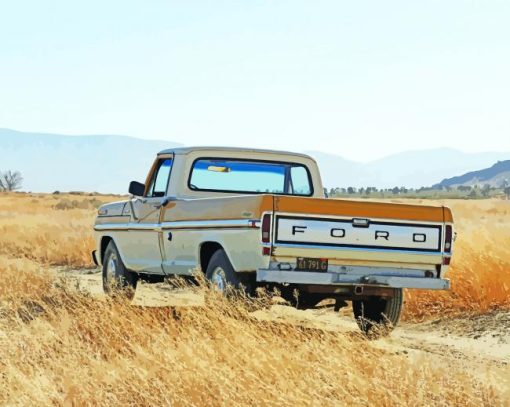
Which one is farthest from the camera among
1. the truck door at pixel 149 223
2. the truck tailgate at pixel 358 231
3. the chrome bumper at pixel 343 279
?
the truck door at pixel 149 223

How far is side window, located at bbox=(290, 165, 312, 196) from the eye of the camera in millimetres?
11453

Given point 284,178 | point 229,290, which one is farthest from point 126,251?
point 229,290

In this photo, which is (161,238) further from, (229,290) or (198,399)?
(198,399)

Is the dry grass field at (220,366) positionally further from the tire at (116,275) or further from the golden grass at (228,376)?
the tire at (116,275)

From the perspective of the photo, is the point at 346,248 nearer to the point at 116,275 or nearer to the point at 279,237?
the point at 279,237

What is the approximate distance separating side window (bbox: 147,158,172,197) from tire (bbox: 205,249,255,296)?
1.88m

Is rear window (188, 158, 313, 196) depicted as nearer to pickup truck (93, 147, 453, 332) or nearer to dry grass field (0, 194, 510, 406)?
pickup truck (93, 147, 453, 332)

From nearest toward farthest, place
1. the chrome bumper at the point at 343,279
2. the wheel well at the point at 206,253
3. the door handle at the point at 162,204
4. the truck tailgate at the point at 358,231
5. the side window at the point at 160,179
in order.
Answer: the chrome bumper at the point at 343,279 < the truck tailgate at the point at 358,231 < the wheel well at the point at 206,253 < the door handle at the point at 162,204 < the side window at the point at 160,179

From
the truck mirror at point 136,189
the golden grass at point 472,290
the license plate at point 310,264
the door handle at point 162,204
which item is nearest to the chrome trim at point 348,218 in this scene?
the license plate at point 310,264

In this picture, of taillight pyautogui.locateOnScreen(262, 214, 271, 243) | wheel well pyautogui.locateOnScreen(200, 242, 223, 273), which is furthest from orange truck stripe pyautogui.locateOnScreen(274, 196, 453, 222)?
wheel well pyautogui.locateOnScreen(200, 242, 223, 273)

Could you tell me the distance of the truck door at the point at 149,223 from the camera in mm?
10547

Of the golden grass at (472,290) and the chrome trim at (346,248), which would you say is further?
the golden grass at (472,290)

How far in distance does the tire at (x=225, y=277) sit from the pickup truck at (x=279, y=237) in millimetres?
12

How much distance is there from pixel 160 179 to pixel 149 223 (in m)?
0.63
